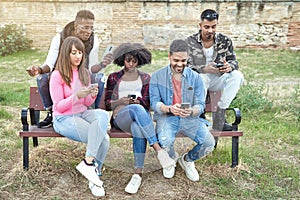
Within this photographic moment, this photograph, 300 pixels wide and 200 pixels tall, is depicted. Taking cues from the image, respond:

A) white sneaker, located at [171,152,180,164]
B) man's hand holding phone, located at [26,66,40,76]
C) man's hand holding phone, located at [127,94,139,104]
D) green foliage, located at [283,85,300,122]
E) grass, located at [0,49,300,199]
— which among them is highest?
man's hand holding phone, located at [26,66,40,76]

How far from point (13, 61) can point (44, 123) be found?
7397mm

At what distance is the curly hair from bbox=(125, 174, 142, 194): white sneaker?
0.92m

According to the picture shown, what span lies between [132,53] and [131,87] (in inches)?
11.5

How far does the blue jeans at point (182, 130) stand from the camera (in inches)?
146

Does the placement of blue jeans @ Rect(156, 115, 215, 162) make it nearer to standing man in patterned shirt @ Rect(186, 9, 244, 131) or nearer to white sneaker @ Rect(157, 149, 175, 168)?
white sneaker @ Rect(157, 149, 175, 168)

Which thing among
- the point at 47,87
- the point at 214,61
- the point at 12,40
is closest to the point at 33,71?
the point at 47,87

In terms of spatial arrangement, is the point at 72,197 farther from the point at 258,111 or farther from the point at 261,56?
the point at 261,56

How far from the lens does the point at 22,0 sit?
42.6ft

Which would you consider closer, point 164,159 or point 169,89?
point 169,89

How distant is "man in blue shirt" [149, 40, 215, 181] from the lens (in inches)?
142

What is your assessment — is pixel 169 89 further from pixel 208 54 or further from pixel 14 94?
pixel 14 94

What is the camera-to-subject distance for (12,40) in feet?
40.4

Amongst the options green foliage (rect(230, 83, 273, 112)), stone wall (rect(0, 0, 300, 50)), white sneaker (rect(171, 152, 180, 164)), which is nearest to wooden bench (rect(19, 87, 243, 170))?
white sneaker (rect(171, 152, 180, 164))

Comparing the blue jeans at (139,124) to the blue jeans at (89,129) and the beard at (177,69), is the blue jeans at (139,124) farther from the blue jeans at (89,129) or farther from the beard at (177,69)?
the beard at (177,69)
